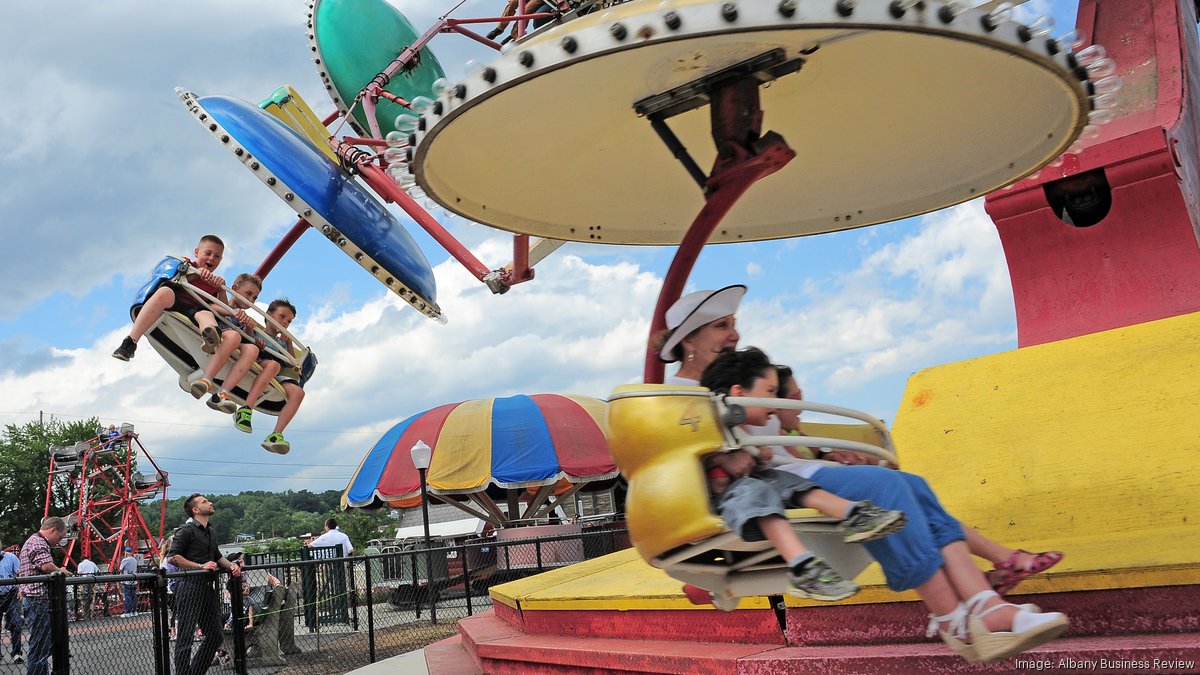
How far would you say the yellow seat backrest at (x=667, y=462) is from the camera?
2361 millimetres

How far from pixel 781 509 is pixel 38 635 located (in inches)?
260

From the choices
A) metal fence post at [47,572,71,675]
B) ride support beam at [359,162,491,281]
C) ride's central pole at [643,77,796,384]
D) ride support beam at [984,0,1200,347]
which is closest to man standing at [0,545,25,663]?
metal fence post at [47,572,71,675]

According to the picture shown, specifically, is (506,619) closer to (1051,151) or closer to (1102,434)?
(1102,434)

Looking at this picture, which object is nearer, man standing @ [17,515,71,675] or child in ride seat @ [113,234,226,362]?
man standing @ [17,515,71,675]

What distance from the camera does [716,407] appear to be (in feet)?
8.02

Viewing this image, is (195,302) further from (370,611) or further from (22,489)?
(22,489)

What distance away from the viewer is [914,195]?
13.3 feet

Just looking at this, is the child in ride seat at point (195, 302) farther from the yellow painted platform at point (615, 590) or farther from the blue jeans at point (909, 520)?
the blue jeans at point (909, 520)

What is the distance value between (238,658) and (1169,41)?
757cm

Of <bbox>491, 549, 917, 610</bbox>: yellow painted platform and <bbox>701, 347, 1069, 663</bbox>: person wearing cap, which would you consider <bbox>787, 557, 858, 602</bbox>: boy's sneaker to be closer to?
<bbox>701, 347, 1069, 663</bbox>: person wearing cap

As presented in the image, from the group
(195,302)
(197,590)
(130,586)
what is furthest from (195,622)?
(130,586)

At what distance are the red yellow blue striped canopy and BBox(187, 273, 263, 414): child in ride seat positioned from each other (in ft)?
35.4

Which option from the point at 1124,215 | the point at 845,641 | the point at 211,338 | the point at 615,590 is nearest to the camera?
the point at 845,641

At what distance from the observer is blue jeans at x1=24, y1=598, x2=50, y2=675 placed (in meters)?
5.89
